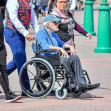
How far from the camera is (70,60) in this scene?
743cm

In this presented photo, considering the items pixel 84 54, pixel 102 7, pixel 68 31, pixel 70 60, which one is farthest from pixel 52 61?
pixel 102 7

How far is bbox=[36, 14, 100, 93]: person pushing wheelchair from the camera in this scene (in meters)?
7.31

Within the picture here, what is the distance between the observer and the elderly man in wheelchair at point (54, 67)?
7266 millimetres

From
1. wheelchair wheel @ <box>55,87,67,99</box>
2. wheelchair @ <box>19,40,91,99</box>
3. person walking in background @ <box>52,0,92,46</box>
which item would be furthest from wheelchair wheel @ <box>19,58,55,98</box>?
person walking in background @ <box>52,0,92,46</box>

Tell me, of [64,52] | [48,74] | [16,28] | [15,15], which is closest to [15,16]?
[15,15]

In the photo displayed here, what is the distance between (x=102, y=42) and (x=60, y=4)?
5.63m

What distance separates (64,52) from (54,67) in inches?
9.7

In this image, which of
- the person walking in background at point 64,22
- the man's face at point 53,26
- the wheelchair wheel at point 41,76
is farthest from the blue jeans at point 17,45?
the person walking in background at point 64,22

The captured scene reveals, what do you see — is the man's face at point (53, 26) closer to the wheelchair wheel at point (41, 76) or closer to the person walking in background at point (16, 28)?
the person walking in background at point (16, 28)

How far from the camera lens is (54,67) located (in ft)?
24.3

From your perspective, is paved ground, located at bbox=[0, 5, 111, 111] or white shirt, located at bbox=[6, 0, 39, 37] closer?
paved ground, located at bbox=[0, 5, 111, 111]

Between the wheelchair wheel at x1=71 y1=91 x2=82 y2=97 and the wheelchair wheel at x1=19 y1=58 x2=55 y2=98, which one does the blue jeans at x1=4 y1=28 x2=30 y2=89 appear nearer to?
the wheelchair wheel at x1=19 y1=58 x2=55 y2=98

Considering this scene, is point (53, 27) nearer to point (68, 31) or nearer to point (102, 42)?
point (68, 31)

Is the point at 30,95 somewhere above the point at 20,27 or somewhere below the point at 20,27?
below
